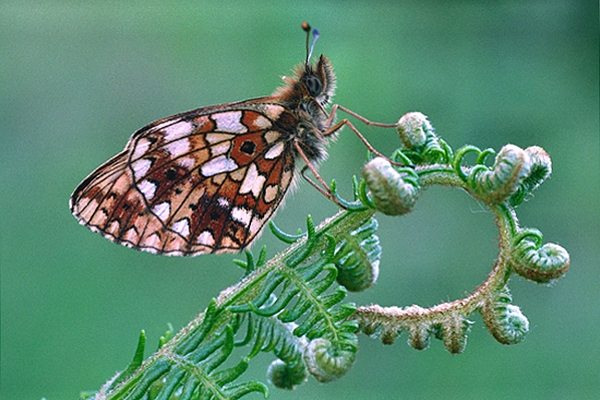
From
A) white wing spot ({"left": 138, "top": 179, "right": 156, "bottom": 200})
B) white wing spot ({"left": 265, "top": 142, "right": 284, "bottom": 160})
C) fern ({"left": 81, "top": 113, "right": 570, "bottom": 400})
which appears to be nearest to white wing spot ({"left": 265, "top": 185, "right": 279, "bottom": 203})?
white wing spot ({"left": 265, "top": 142, "right": 284, "bottom": 160})

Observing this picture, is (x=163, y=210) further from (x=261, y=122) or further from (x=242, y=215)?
(x=261, y=122)

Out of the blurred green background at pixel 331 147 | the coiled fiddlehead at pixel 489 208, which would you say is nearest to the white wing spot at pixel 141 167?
the coiled fiddlehead at pixel 489 208

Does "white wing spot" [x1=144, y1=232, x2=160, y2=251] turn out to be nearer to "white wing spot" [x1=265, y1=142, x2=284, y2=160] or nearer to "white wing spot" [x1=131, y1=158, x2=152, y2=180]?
"white wing spot" [x1=131, y1=158, x2=152, y2=180]

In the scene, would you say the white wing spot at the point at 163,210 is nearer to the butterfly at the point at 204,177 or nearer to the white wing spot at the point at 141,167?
the butterfly at the point at 204,177

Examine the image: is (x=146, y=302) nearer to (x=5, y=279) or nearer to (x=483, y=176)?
(x=5, y=279)

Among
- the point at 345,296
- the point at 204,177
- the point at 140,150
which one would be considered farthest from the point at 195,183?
the point at 345,296

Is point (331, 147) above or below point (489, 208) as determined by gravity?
above
